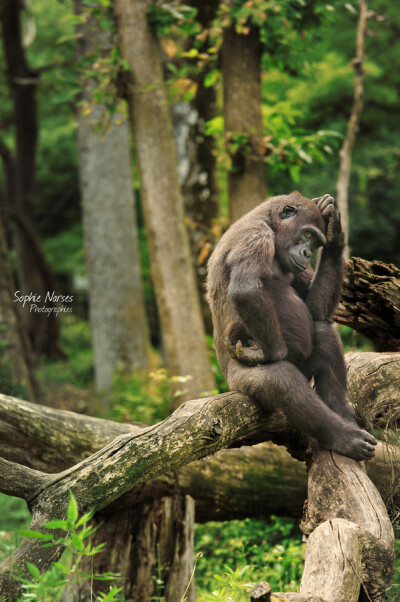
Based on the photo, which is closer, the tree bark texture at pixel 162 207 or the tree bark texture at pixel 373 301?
the tree bark texture at pixel 373 301

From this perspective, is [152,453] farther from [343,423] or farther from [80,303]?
[80,303]

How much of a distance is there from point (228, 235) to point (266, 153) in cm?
338

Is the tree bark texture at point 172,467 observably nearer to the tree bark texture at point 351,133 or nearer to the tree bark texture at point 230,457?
the tree bark texture at point 230,457

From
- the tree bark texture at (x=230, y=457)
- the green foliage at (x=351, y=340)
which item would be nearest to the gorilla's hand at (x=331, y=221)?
the tree bark texture at (x=230, y=457)

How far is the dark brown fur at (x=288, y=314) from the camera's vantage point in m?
3.74

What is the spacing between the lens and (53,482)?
3.40 m

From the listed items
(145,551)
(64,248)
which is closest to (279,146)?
(145,551)

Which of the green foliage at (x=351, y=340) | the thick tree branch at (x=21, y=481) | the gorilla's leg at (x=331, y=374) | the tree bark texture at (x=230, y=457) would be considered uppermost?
the gorilla's leg at (x=331, y=374)

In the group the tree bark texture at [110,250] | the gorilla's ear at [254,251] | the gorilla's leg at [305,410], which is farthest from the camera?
the tree bark texture at [110,250]

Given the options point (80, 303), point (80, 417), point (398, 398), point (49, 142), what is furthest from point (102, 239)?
point (80, 303)

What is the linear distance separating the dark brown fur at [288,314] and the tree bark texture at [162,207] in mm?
2736

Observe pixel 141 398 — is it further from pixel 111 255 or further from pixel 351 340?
pixel 351 340

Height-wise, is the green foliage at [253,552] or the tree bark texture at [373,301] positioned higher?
the tree bark texture at [373,301]

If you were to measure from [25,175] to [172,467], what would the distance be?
50.3 ft
